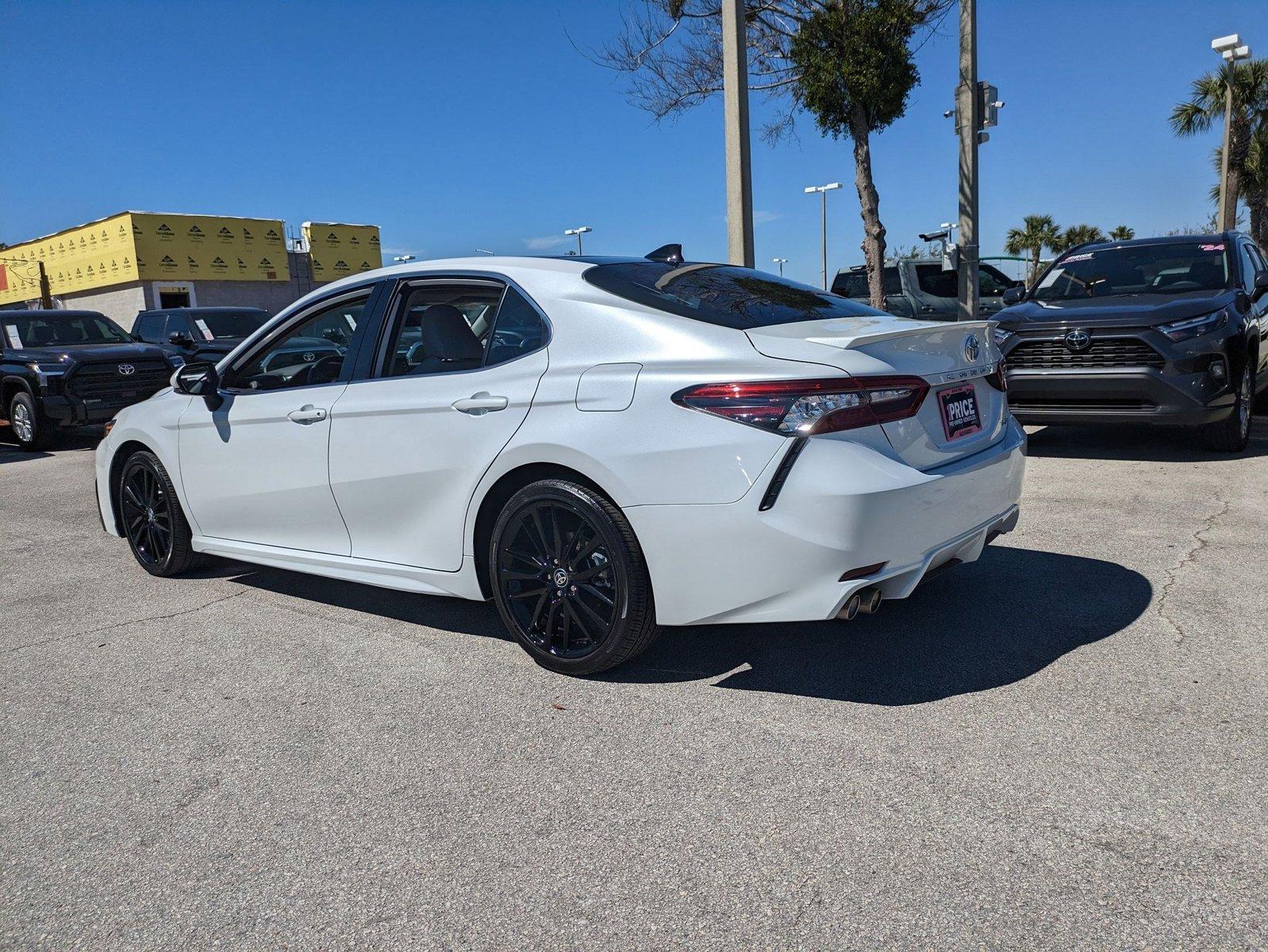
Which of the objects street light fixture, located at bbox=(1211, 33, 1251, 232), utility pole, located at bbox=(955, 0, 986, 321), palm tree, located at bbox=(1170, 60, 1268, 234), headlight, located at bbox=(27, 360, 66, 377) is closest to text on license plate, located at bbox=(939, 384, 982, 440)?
utility pole, located at bbox=(955, 0, 986, 321)

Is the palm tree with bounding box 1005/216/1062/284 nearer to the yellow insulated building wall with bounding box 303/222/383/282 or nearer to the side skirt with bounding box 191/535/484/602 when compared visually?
the yellow insulated building wall with bounding box 303/222/383/282

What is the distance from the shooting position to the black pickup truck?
11.8 m

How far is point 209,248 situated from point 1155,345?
41929mm

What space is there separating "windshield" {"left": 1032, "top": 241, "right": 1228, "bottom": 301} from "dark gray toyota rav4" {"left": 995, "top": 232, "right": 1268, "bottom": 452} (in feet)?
0.04

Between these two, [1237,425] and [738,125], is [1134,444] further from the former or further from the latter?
[738,125]

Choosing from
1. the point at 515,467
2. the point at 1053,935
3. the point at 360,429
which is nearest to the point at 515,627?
the point at 515,467

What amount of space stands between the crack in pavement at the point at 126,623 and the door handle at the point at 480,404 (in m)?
2.05

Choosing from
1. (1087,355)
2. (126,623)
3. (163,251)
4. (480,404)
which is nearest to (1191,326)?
(1087,355)

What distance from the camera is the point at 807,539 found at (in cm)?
311

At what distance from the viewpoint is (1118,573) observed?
470 cm

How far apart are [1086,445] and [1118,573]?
419 centimetres

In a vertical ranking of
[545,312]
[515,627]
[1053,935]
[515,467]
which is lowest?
[1053,935]

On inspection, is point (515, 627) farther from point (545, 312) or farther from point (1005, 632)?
point (1005, 632)

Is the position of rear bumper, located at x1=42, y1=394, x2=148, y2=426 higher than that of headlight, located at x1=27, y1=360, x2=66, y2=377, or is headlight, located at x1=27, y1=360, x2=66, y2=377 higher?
headlight, located at x1=27, y1=360, x2=66, y2=377
